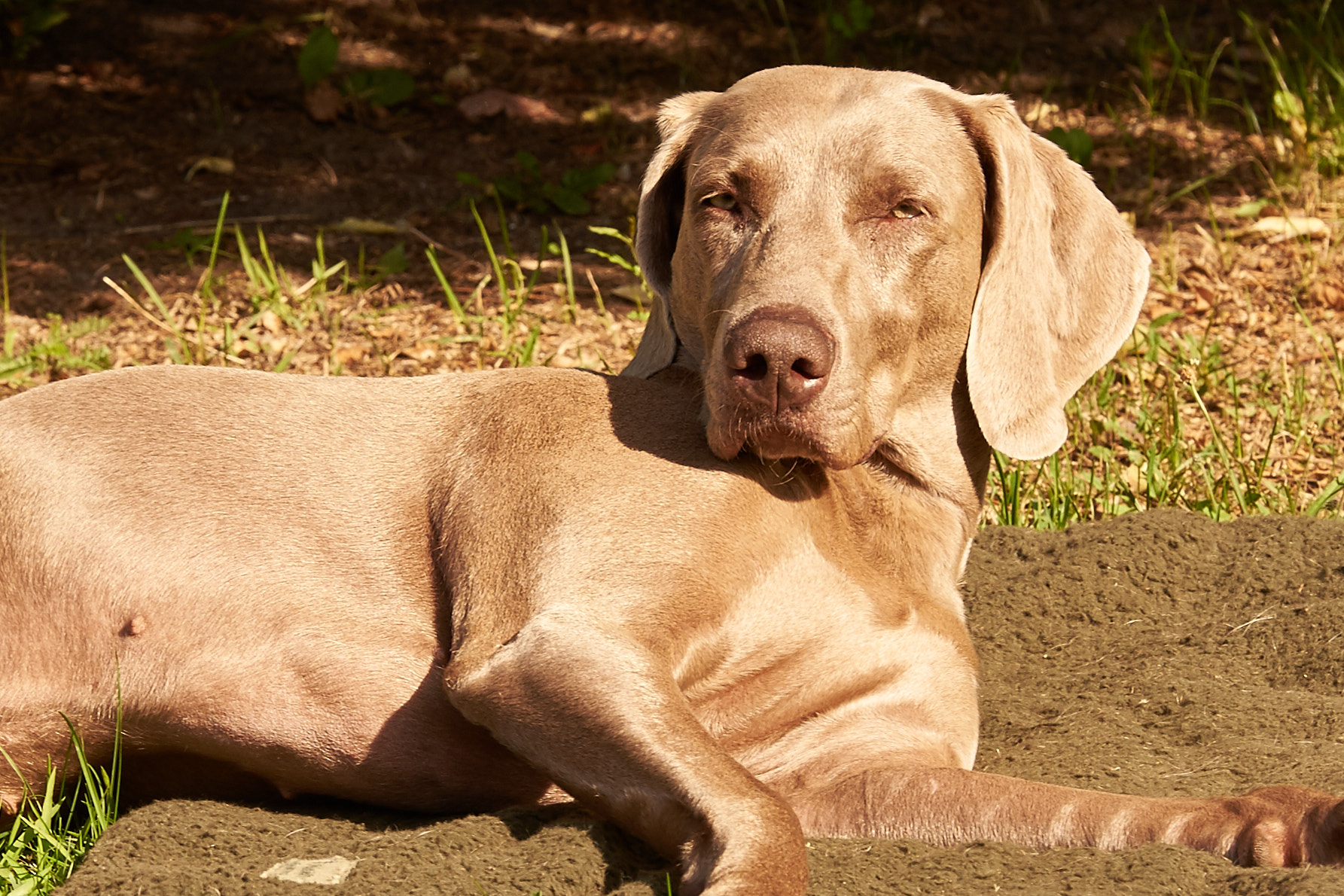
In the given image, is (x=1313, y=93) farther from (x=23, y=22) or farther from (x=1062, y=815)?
(x=23, y=22)

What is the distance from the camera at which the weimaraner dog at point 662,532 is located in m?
2.59

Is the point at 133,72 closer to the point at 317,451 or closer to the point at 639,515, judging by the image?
the point at 317,451

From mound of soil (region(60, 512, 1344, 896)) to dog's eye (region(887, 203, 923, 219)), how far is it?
1.14m

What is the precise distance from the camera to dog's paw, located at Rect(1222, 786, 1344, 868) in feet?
7.52

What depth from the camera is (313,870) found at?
2.41m

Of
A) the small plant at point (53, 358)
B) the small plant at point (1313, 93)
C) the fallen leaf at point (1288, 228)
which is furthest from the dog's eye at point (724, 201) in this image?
the small plant at point (1313, 93)

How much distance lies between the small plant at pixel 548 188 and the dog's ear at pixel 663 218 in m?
2.88

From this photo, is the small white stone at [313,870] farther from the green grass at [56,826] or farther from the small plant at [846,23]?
the small plant at [846,23]

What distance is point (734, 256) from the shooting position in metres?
2.88

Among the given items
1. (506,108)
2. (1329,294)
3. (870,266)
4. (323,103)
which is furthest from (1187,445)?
(323,103)

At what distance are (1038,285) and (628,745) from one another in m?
1.36

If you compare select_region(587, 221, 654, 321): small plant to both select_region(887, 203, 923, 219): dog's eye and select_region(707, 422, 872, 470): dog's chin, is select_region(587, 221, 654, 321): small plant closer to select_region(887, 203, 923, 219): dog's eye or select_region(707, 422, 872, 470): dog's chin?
select_region(887, 203, 923, 219): dog's eye

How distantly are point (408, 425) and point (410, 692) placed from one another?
605 millimetres

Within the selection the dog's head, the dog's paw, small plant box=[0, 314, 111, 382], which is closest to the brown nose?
the dog's head
